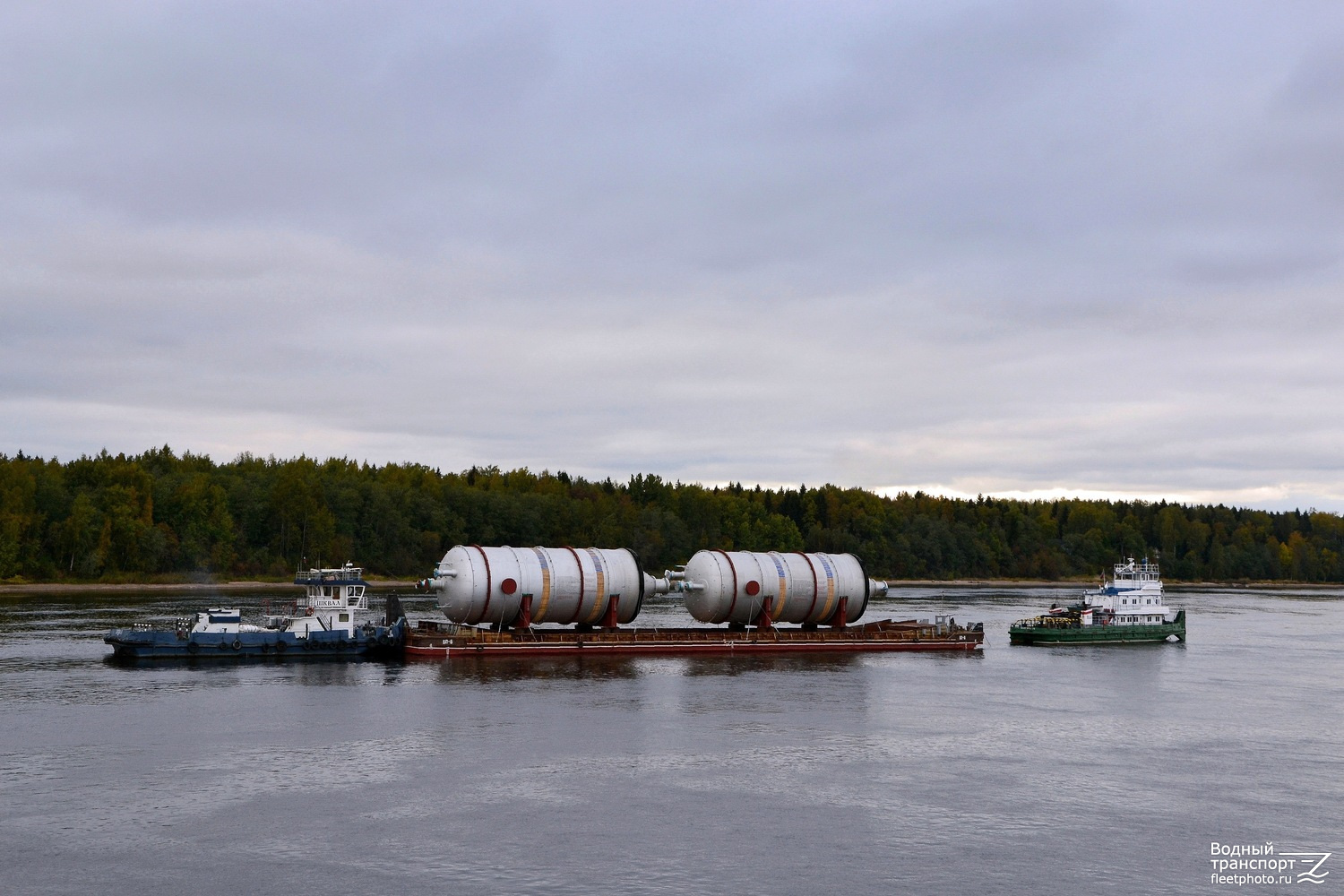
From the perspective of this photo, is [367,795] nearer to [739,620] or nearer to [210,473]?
[739,620]

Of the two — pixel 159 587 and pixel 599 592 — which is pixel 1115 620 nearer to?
pixel 599 592

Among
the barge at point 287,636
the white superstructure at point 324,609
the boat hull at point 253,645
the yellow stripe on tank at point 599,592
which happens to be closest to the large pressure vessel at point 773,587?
the yellow stripe on tank at point 599,592

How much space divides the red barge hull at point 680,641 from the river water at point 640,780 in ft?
5.52

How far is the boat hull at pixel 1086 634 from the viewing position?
96.7 m

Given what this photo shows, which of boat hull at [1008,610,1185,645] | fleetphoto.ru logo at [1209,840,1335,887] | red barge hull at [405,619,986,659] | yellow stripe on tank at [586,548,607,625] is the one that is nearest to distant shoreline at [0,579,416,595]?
red barge hull at [405,619,986,659]

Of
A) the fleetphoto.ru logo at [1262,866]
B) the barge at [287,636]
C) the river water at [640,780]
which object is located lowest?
the fleetphoto.ru logo at [1262,866]

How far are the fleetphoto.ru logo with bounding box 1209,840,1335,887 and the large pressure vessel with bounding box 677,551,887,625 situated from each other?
45.4 metres

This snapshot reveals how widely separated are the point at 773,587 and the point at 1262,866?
47.8 meters

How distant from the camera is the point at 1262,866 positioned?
3353cm

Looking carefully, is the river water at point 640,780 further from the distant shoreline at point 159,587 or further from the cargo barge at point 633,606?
the distant shoreline at point 159,587

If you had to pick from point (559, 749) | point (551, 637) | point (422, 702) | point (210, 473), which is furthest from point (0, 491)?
point (559, 749)

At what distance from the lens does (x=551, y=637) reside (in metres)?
73.4

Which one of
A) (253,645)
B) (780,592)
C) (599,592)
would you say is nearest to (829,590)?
(780,592)

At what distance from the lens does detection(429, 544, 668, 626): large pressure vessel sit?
235 ft
